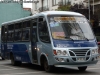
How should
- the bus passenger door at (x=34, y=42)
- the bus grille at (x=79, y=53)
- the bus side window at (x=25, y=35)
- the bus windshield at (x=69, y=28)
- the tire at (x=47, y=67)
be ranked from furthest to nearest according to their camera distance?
the bus side window at (x=25, y=35), the bus passenger door at (x=34, y=42), the tire at (x=47, y=67), the bus windshield at (x=69, y=28), the bus grille at (x=79, y=53)

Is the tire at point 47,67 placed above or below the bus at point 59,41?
below

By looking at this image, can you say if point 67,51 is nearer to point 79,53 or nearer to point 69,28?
point 79,53

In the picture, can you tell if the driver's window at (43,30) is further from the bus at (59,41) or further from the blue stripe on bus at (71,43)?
the blue stripe on bus at (71,43)

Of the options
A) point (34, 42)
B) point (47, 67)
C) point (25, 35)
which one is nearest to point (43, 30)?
point (34, 42)

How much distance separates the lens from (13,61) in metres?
21.4

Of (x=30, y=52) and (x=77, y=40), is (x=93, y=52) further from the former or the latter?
(x=30, y=52)

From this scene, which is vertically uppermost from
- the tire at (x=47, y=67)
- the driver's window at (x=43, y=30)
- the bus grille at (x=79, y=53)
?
the driver's window at (x=43, y=30)

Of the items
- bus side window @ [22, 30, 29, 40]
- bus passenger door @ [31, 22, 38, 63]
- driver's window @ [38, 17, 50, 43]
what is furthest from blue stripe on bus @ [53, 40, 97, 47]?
bus side window @ [22, 30, 29, 40]

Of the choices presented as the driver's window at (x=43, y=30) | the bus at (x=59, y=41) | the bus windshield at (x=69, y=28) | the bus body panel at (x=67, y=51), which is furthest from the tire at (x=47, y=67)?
the bus windshield at (x=69, y=28)

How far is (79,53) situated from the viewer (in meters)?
14.9

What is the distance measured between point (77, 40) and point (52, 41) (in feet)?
3.89

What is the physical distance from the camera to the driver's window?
15805 mm

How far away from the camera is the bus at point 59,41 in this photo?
48.9 feet

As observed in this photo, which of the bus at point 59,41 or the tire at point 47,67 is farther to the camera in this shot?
the tire at point 47,67
